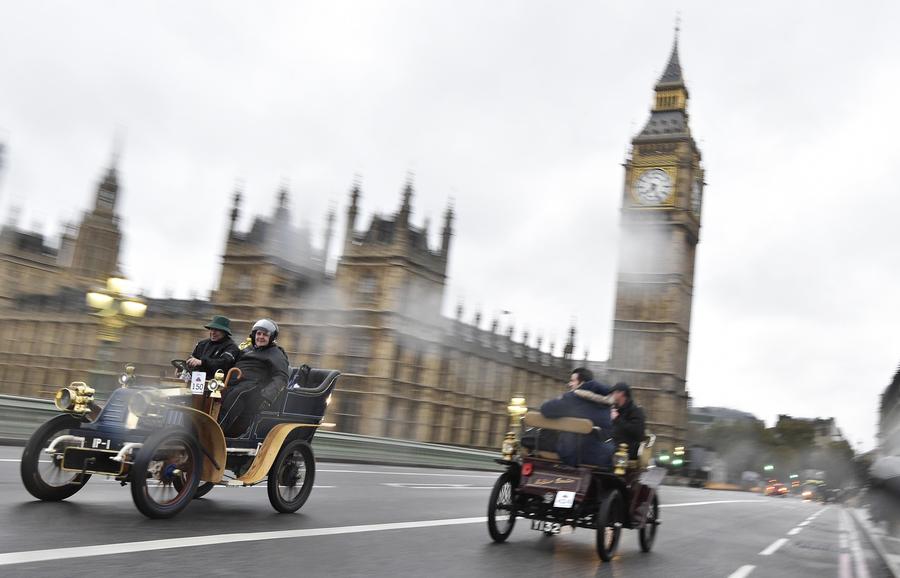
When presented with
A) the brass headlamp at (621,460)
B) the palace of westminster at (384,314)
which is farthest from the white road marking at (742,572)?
the palace of westminster at (384,314)

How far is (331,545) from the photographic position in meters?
6.09

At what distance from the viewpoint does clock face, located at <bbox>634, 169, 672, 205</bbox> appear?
7875 cm

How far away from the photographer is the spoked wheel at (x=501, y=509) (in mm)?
7477

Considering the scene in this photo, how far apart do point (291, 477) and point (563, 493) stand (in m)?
2.51

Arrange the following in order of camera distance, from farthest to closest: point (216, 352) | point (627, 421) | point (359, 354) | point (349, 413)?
1. point (359, 354)
2. point (349, 413)
3. point (627, 421)
4. point (216, 352)

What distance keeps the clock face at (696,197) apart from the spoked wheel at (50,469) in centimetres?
7834

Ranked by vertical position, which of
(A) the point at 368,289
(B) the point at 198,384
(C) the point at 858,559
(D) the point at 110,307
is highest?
(A) the point at 368,289

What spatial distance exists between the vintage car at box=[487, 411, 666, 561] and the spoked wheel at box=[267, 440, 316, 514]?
178 centimetres

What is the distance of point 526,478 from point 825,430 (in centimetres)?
19498

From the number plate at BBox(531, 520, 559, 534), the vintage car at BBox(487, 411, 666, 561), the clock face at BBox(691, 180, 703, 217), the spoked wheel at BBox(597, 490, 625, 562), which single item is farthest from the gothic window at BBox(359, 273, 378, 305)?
the clock face at BBox(691, 180, 703, 217)

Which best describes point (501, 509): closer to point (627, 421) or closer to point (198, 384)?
point (627, 421)

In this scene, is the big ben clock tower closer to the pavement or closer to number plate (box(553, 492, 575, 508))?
the pavement

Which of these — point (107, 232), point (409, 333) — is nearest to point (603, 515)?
point (409, 333)

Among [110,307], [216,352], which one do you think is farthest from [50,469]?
[110,307]
